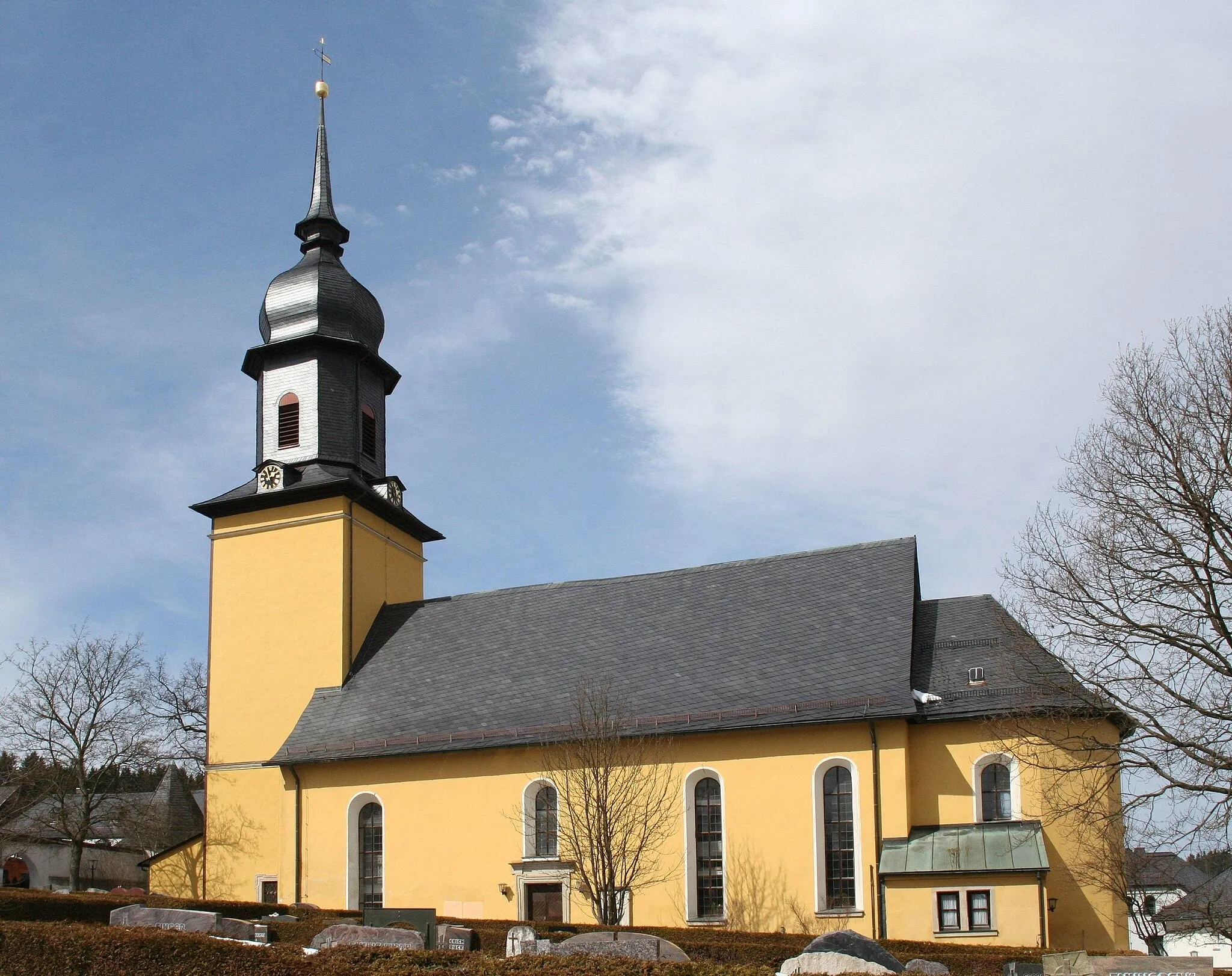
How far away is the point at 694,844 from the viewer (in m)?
25.7

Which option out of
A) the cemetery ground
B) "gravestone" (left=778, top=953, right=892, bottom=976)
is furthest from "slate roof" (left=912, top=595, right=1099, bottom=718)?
"gravestone" (left=778, top=953, right=892, bottom=976)

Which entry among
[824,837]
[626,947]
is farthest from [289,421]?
[626,947]

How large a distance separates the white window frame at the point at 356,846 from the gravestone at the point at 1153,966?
17.6 metres

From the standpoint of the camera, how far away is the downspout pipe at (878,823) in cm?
2355

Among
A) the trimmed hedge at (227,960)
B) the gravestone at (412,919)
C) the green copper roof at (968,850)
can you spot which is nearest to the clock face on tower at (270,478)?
the gravestone at (412,919)

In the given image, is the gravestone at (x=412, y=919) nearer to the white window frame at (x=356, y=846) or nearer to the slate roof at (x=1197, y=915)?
the white window frame at (x=356, y=846)

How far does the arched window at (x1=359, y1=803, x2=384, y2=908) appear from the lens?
28.7 m

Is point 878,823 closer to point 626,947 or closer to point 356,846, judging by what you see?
point 626,947

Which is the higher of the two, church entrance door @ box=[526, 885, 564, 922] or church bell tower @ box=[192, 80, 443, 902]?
church bell tower @ box=[192, 80, 443, 902]

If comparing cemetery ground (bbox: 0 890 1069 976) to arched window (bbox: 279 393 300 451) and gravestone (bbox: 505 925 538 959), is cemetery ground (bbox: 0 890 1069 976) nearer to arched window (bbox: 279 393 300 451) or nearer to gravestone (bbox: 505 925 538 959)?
gravestone (bbox: 505 925 538 959)

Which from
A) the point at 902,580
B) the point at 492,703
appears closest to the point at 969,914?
the point at 902,580

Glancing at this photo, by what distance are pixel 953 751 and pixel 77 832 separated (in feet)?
98.3

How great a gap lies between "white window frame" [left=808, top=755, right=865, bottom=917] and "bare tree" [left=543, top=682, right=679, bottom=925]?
2.99 meters

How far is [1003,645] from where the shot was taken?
84.9ft
